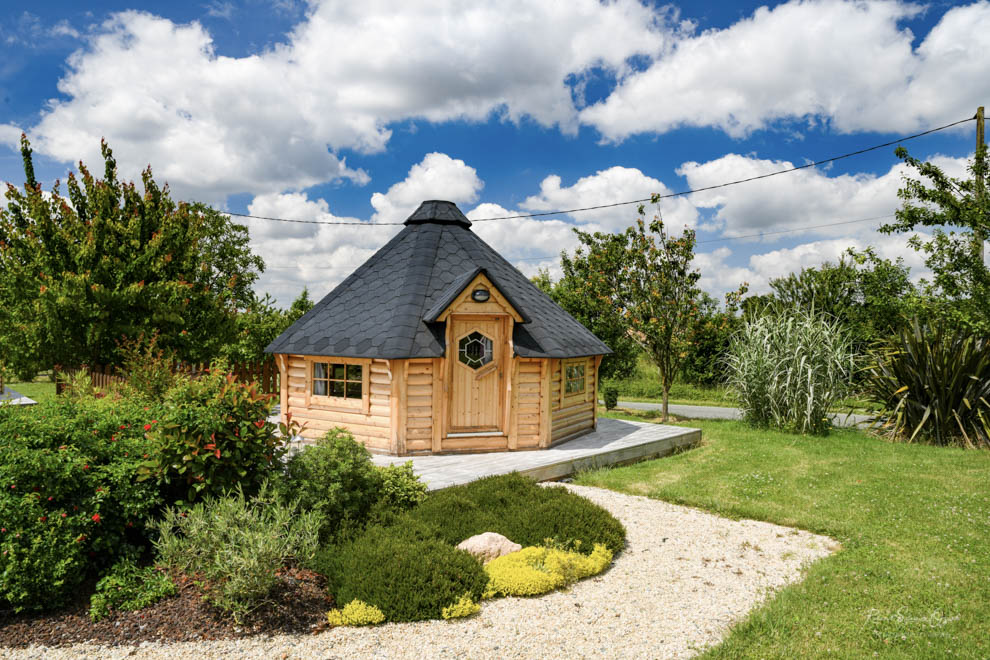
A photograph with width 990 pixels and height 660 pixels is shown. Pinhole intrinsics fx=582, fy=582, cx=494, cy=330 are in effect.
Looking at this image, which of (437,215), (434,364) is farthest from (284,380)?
(437,215)

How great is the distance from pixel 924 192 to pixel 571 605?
47.2 ft

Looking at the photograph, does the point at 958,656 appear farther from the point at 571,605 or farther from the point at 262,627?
the point at 262,627

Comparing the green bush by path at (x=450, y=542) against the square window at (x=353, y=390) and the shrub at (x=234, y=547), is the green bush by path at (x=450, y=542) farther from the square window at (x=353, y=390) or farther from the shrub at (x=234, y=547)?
the square window at (x=353, y=390)

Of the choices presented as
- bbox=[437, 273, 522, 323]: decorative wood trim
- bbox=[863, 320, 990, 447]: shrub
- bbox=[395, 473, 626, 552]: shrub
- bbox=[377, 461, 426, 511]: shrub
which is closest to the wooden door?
bbox=[437, 273, 522, 323]: decorative wood trim

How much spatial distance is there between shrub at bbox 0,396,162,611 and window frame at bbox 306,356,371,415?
493 cm

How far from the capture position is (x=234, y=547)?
5.12 metres

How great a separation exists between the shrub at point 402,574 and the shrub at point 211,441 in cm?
123

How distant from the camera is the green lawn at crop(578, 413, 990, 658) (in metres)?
4.84

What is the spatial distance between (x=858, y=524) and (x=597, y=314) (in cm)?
1584

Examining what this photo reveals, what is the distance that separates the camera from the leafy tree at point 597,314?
66.7ft

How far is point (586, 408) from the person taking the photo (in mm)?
13648

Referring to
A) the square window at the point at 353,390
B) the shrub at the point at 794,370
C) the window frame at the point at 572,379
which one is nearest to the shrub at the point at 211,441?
the square window at the point at 353,390

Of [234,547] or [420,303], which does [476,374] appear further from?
[234,547]

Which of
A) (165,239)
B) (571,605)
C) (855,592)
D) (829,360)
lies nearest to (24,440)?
(571,605)
